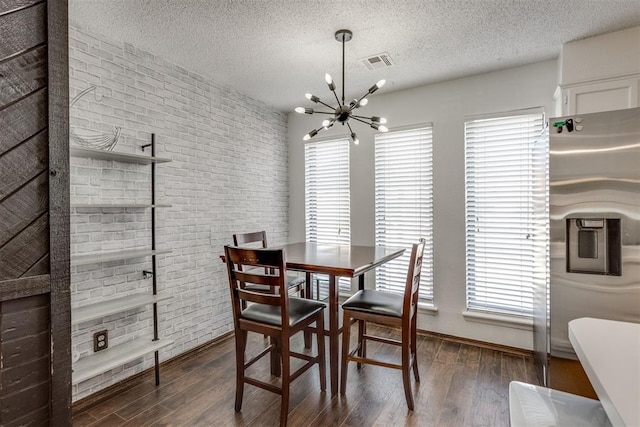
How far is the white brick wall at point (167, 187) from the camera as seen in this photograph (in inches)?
88.9

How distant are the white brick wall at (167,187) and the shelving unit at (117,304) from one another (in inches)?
2.4

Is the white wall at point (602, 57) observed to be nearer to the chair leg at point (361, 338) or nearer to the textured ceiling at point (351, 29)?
the textured ceiling at point (351, 29)

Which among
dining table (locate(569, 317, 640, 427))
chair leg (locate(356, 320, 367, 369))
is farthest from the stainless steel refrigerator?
chair leg (locate(356, 320, 367, 369))

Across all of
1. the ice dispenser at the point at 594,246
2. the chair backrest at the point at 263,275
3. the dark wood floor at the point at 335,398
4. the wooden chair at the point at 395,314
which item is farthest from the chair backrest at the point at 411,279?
the ice dispenser at the point at 594,246

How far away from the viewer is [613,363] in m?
0.80

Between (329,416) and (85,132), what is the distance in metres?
2.46

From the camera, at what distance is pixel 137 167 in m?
2.57

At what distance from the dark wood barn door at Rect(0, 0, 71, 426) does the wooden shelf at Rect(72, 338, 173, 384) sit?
159cm

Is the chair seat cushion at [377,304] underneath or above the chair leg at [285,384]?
above

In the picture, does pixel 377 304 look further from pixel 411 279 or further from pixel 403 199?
pixel 403 199

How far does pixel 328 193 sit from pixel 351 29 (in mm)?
2007

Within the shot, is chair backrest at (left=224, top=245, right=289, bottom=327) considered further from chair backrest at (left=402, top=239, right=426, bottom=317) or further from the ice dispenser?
the ice dispenser

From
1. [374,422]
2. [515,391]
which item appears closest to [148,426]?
[374,422]

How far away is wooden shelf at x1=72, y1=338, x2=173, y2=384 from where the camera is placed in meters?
2.04
